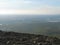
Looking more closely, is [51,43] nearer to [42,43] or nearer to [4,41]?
[42,43]

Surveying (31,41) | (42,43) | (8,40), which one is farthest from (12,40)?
(42,43)

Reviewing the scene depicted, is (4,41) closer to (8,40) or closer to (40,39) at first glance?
(8,40)

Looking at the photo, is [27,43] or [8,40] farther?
[8,40]

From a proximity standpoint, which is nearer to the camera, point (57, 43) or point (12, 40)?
point (57, 43)

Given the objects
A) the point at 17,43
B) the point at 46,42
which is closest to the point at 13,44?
the point at 17,43

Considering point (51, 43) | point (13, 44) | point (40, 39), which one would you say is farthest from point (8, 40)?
point (51, 43)

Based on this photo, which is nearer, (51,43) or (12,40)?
(51,43)

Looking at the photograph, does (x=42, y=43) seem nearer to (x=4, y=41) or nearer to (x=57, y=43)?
(x=57, y=43)
